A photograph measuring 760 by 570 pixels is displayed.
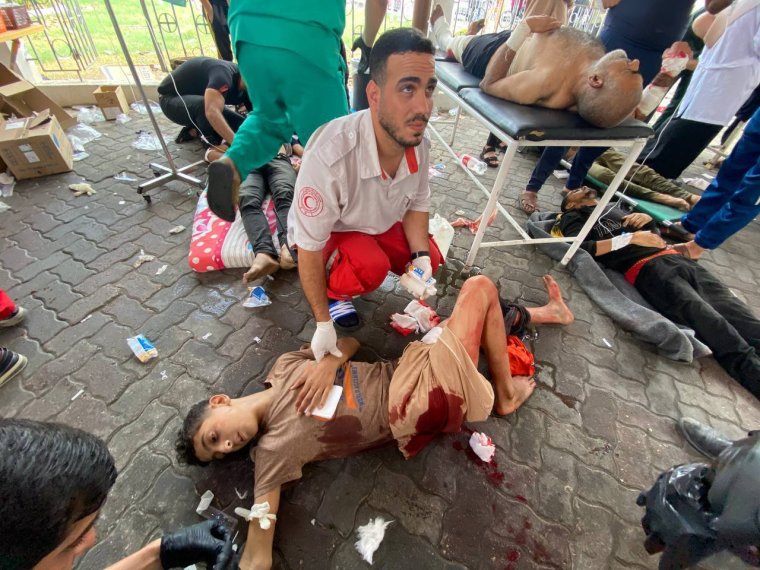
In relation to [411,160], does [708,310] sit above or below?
below

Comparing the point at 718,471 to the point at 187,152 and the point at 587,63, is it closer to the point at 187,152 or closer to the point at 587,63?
the point at 587,63

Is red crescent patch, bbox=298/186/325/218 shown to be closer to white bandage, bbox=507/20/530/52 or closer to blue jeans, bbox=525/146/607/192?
A: white bandage, bbox=507/20/530/52

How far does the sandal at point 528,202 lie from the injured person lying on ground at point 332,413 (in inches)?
94.0

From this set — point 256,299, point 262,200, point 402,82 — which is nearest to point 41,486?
point 402,82

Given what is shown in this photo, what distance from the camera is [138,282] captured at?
8.06ft

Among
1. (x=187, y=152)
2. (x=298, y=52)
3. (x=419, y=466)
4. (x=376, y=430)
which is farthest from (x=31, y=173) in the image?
(x=419, y=466)

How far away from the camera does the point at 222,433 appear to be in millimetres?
1413

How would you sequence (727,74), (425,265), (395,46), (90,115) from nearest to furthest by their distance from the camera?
(395,46) < (425,265) < (727,74) < (90,115)

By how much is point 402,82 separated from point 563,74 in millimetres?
1458

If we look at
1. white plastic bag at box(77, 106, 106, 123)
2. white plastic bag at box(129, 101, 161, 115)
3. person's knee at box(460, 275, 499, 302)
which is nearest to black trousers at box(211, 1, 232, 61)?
white plastic bag at box(129, 101, 161, 115)

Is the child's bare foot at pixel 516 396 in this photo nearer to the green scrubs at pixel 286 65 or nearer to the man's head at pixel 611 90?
the man's head at pixel 611 90

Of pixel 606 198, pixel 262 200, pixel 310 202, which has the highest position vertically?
pixel 310 202

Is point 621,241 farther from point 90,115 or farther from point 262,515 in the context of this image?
point 90,115

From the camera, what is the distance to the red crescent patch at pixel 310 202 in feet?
5.08
